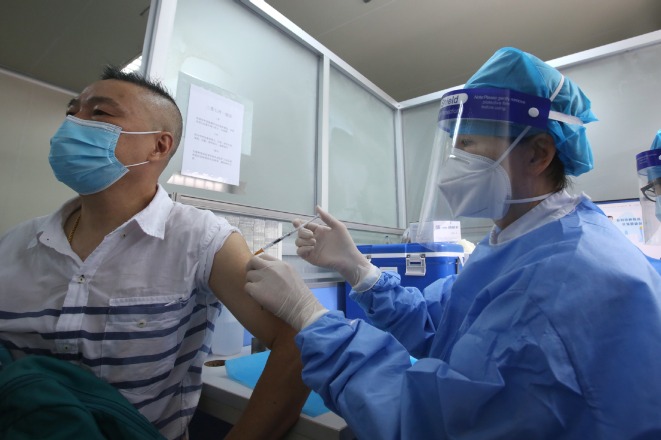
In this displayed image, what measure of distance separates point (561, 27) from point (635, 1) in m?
0.44

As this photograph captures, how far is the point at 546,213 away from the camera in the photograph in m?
0.77

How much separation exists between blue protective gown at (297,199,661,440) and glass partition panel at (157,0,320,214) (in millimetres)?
920

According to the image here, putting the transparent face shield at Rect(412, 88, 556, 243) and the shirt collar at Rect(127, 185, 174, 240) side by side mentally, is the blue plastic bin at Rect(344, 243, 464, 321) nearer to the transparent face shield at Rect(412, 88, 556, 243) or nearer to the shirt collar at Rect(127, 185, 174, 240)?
the transparent face shield at Rect(412, 88, 556, 243)

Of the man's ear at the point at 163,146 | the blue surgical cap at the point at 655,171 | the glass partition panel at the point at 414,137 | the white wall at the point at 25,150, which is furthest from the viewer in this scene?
the white wall at the point at 25,150

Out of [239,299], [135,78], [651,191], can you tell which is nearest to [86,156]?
[135,78]

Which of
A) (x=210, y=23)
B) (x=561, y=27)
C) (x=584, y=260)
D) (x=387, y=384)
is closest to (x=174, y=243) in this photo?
(x=387, y=384)

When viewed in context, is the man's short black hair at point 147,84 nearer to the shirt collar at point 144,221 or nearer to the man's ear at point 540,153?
the shirt collar at point 144,221

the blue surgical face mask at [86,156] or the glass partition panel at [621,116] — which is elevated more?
the glass partition panel at [621,116]

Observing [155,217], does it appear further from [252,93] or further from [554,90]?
[554,90]

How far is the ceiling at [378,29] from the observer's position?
2309 mm

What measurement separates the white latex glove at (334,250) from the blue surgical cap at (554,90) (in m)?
0.65

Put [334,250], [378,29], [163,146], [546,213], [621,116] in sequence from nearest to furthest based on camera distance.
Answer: [546,213] < [163,146] < [334,250] < [621,116] < [378,29]

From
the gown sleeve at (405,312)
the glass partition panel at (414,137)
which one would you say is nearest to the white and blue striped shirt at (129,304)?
the gown sleeve at (405,312)

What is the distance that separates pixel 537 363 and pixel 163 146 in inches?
42.0
